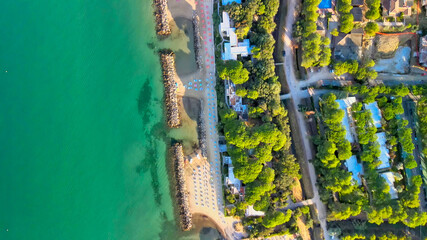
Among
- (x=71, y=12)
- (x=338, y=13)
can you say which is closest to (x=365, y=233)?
(x=338, y=13)

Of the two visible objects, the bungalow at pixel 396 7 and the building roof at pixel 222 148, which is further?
the building roof at pixel 222 148

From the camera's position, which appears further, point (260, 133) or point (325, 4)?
point (325, 4)

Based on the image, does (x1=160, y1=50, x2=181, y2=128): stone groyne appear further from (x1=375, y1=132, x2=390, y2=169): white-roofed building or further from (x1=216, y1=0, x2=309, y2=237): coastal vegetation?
(x1=375, y1=132, x2=390, y2=169): white-roofed building

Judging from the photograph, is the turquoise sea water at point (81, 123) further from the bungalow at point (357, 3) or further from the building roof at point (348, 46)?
the bungalow at point (357, 3)

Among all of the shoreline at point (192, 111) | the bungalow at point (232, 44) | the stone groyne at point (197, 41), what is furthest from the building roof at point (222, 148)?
the bungalow at point (232, 44)

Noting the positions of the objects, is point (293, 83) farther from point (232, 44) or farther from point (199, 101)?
point (199, 101)

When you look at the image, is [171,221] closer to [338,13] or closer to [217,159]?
[217,159]

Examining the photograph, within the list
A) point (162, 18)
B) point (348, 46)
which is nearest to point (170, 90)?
point (162, 18)
